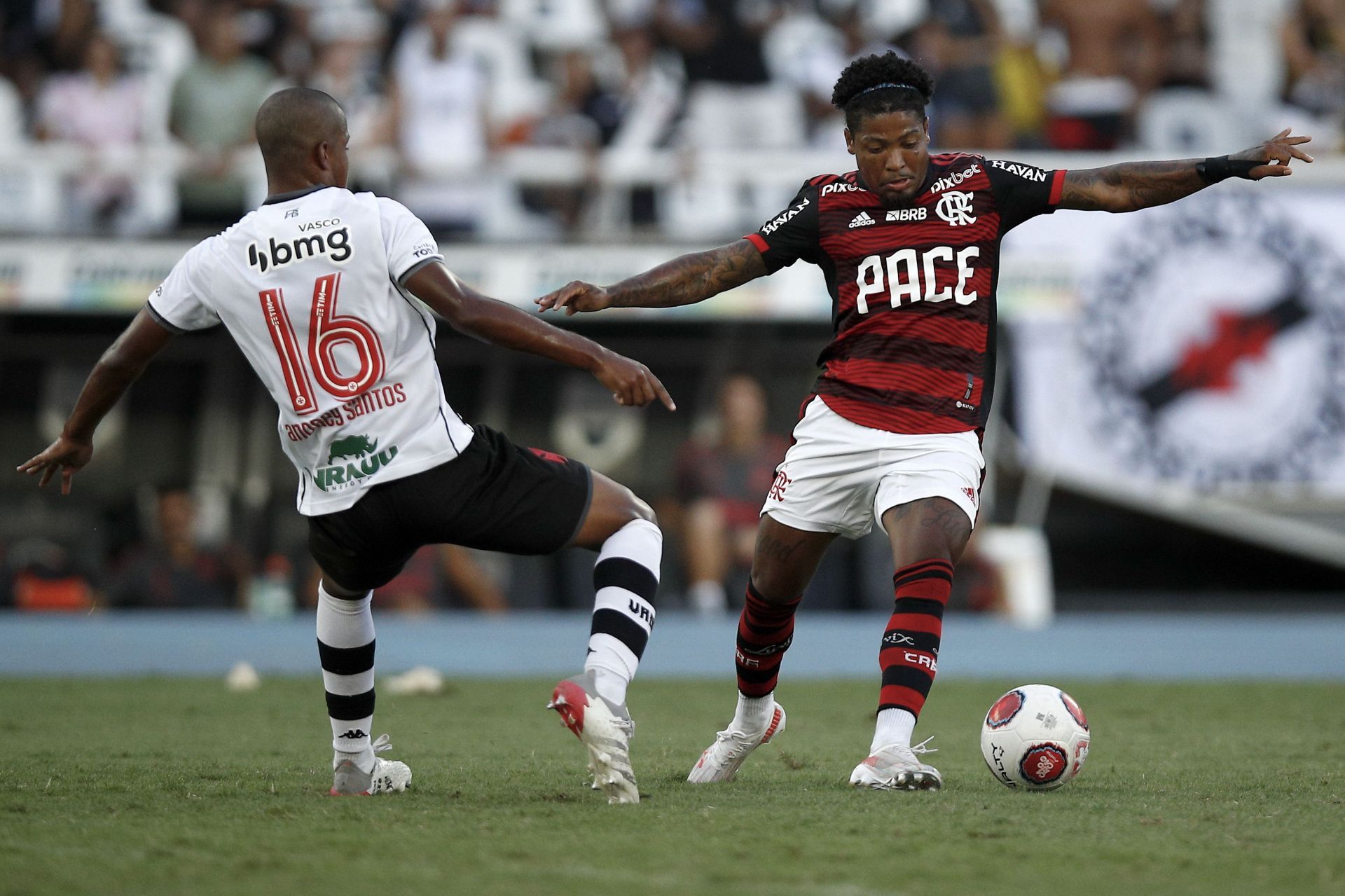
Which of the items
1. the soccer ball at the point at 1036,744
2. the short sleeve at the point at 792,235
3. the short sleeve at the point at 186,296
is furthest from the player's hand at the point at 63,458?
the soccer ball at the point at 1036,744

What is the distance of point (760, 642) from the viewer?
A: 17.6ft

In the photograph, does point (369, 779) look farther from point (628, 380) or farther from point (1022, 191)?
point (1022, 191)

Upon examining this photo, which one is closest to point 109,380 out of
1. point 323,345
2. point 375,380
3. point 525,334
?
point 323,345

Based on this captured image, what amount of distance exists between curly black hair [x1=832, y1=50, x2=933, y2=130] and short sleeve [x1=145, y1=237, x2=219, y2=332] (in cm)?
201

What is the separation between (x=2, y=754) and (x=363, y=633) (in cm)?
188

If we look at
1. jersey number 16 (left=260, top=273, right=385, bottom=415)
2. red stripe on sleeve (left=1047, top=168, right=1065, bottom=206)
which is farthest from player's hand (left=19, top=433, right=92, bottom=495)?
red stripe on sleeve (left=1047, top=168, right=1065, bottom=206)

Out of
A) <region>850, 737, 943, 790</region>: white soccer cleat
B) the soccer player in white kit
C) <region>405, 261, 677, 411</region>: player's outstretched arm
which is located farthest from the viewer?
<region>850, 737, 943, 790</region>: white soccer cleat

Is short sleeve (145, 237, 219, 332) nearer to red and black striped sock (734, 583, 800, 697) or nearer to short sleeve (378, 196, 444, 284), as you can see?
short sleeve (378, 196, 444, 284)

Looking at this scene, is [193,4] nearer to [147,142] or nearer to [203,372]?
[147,142]

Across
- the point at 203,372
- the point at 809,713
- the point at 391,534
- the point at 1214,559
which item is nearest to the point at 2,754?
the point at 391,534

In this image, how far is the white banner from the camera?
12656mm

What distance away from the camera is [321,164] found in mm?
4527

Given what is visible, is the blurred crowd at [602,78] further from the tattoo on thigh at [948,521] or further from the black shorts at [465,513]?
the black shorts at [465,513]

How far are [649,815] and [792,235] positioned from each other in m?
2.10
